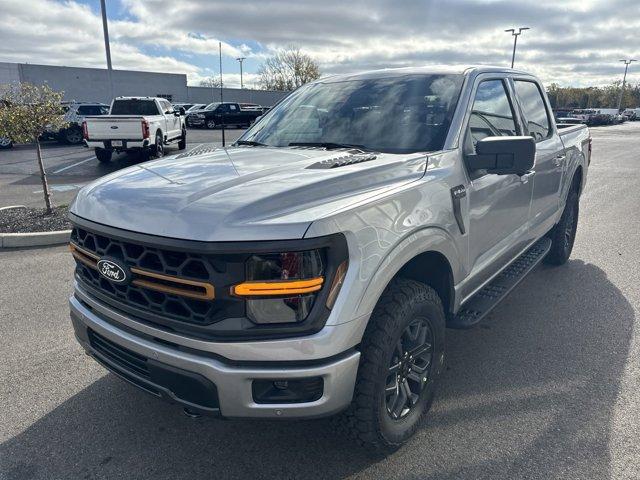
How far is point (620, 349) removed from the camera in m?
3.60

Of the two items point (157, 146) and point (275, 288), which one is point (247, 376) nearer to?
point (275, 288)

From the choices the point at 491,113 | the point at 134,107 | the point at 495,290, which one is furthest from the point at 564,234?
the point at 134,107

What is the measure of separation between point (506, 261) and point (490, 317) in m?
0.67

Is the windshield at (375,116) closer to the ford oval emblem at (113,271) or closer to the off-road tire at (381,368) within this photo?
the off-road tire at (381,368)

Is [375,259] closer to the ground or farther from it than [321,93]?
closer to the ground

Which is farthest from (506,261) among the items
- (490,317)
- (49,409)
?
(49,409)

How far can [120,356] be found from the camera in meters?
2.34

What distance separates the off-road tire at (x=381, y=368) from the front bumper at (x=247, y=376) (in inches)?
4.6

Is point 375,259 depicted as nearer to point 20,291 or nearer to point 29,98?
point 20,291

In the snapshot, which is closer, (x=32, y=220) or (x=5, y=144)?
(x=32, y=220)

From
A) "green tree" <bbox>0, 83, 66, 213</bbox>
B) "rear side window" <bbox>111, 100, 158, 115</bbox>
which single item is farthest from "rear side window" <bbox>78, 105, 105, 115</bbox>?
"green tree" <bbox>0, 83, 66, 213</bbox>

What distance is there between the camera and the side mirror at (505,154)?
265 centimetres

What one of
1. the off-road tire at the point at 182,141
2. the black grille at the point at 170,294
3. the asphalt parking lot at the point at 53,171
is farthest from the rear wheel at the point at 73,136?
the black grille at the point at 170,294

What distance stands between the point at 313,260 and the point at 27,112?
6.93m
